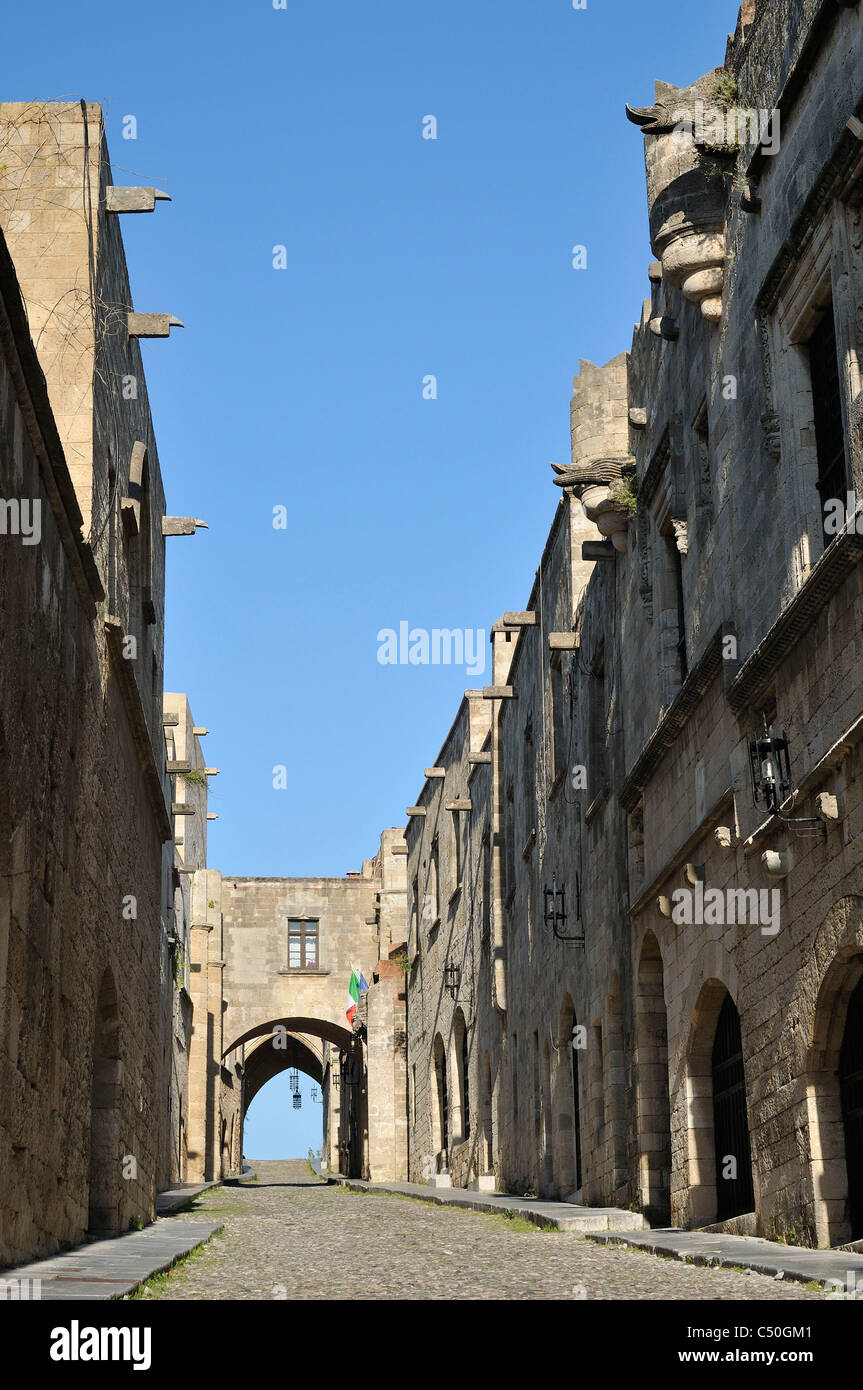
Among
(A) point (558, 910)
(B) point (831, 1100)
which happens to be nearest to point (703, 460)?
(B) point (831, 1100)

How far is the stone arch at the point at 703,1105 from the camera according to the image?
12086 mm

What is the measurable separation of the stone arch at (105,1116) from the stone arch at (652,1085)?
452cm

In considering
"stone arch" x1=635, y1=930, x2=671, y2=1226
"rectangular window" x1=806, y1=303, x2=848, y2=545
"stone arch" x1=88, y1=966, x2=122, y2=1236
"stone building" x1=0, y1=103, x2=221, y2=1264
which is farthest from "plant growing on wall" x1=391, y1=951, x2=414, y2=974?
"rectangular window" x1=806, y1=303, x2=848, y2=545

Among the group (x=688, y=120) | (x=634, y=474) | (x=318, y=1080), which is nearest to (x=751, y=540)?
(x=688, y=120)

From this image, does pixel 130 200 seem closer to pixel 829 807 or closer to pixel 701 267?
pixel 701 267

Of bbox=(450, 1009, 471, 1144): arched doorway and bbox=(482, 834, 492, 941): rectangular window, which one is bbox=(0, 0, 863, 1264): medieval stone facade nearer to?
bbox=(482, 834, 492, 941): rectangular window

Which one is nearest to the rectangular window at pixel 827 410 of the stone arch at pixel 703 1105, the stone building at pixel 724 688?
the stone building at pixel 724 688

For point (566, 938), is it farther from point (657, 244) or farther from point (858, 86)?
point (858, 86)

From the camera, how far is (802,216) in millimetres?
9453

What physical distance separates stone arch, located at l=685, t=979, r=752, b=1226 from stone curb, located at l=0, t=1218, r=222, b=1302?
3.72 m

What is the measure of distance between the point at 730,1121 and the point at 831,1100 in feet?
9.11

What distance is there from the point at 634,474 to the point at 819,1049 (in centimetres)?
724

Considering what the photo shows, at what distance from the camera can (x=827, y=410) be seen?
32.3 ft

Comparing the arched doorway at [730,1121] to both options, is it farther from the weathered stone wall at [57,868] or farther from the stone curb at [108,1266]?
the weathered stone wall at [57,868]
